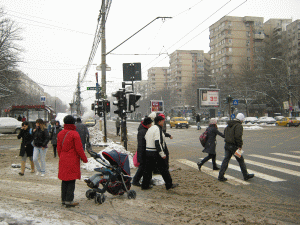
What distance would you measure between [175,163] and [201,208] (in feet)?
19.0

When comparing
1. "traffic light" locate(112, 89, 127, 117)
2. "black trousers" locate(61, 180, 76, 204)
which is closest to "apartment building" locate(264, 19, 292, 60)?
"traffic light" locate(112, 89, 127, 117)

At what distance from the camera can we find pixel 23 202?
18.1 ft

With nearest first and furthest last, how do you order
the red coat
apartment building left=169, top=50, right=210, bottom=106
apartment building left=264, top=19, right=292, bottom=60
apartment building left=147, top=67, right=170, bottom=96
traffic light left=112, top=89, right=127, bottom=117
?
the red coat, traffic light left=112, top=89, right=127, bottom=117, apartment building left=264, top=19, right=292, bottom=60, apartment building left=169, top=50, right=210, bottom=106, apartment building left=147, top=67, right=170, bottom=96

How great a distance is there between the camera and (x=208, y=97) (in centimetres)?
4328

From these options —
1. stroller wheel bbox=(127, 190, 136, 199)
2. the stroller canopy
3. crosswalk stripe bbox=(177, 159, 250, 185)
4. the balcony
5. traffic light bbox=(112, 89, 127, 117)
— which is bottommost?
crosswalk stripe bbox=(177, 159, 250, 185)

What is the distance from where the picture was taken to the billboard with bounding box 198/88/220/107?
4269 cm

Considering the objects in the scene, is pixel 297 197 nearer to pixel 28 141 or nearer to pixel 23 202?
pixel 23 202

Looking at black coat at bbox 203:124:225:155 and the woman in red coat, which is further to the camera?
black coat at bbox 203:124:225:155

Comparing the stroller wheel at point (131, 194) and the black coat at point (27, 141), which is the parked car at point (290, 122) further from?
the stroller wheel at point (131, 194)

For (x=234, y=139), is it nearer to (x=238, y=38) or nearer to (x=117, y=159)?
(x=117, y=159)

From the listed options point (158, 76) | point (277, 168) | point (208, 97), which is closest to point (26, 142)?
point (277, 168)

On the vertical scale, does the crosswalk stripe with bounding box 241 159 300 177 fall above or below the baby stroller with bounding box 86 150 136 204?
below

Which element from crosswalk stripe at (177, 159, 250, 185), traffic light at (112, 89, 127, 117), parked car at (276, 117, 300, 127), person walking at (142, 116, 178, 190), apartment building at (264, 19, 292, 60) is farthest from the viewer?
apartment building at (264, 19, 292, 60)

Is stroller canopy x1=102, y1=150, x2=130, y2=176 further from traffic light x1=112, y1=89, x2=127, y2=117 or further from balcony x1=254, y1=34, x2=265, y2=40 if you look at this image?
balcony x1=254, y1=34, x2=265, y2=40
